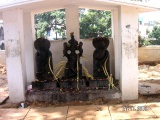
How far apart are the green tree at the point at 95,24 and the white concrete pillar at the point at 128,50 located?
329 inches

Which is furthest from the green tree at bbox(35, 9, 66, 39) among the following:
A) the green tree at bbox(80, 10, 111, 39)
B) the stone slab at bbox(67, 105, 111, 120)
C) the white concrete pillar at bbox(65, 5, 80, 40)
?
the stone slab at bbox(67, 105, 111, 120)

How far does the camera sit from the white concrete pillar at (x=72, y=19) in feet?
23.8

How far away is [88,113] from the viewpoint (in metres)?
4.75

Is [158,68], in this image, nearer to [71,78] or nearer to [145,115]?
[71,78]

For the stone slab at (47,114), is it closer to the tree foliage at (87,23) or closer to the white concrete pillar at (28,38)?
the white concrete pillar at (28,38)

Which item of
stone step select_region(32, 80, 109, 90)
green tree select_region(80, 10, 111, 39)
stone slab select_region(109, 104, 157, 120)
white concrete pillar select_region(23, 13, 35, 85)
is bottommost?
stone slab select_region(109, 104, 157, 120)

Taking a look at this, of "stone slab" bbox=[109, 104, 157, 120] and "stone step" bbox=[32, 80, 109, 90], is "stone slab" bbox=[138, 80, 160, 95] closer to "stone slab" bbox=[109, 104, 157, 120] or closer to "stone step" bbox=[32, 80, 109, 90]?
"stone step" bbox=[32, 80, 109, 90]

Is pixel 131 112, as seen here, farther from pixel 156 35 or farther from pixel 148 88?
pixel 156 35

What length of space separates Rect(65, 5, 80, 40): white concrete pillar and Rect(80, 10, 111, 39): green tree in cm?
672

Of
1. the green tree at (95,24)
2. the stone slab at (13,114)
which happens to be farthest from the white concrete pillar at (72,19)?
the green tree at (95,24)

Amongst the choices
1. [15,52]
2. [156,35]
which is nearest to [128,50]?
[15,52]

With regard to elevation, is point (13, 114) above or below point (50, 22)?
below

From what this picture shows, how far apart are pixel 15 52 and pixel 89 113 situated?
2412mm

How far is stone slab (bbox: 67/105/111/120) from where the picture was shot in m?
4.51
